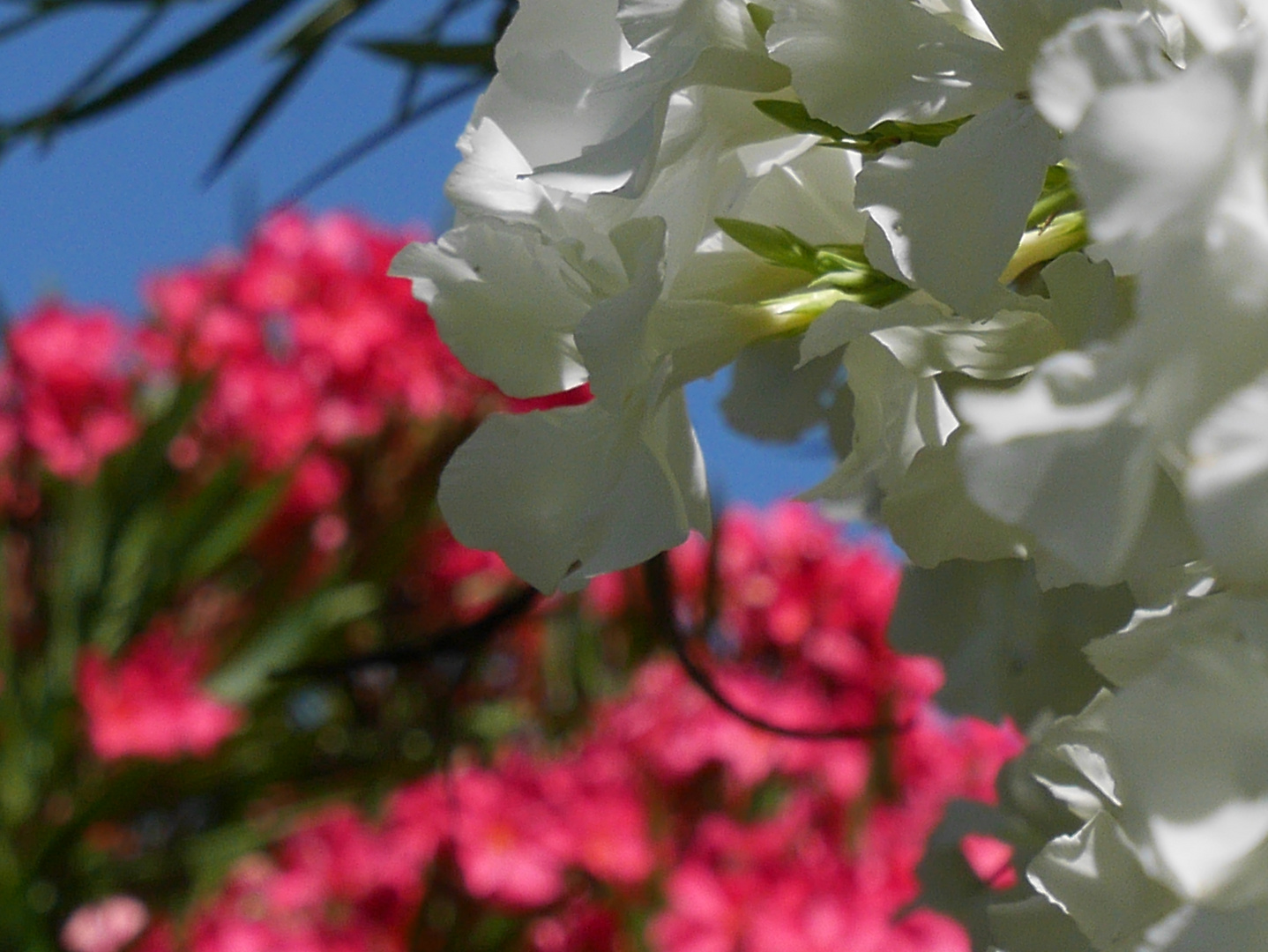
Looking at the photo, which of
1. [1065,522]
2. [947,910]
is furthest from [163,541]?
[1065,522]

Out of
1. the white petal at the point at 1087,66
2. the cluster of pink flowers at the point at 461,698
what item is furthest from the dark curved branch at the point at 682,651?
the cluster of pink flowers at the point at 461,698

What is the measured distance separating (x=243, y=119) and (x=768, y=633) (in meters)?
1.23

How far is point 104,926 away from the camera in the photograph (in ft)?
4.97

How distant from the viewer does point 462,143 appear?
0.80ft

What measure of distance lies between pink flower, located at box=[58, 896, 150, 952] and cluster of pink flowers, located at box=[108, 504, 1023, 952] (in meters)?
0.12

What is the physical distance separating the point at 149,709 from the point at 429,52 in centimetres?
107

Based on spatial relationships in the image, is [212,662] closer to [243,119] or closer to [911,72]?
[243,119]

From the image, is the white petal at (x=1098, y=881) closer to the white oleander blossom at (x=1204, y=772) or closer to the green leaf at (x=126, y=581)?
the white oleander blossom at (x=1204, y=772)

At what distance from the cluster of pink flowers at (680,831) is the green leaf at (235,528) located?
0.33 metres

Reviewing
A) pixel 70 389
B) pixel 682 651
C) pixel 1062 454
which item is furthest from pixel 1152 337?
pixel 70 389

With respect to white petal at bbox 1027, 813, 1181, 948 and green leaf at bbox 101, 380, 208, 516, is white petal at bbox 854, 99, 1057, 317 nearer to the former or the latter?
white petal at bbox 1027, 813, 1181, 948

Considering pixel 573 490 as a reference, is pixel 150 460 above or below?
below

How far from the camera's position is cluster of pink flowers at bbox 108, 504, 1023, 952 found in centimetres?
121

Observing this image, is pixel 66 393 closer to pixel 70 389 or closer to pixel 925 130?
pixel 70 389
